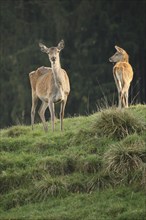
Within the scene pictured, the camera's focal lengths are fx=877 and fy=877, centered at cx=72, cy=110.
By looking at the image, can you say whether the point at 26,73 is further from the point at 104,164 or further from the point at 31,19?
the point at 104,164

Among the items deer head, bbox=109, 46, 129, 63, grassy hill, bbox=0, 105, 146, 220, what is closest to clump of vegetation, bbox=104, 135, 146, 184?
grassy hill, bbox=0, 105, 146, 220

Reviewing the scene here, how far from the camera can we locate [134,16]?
35469 millimetres

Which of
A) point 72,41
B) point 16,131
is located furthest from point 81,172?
point 72,41

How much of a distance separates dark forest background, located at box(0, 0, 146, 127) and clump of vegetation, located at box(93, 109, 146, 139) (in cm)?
1829

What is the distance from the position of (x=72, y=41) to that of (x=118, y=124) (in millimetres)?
21076

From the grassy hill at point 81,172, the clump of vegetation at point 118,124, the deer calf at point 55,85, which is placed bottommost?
the grassy hill at point 81,172

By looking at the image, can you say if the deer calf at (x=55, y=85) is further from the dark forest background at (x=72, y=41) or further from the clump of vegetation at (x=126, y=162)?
the dark forest background at (x=72, y=41)

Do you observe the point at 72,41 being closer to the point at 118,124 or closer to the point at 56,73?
the point at 56,73

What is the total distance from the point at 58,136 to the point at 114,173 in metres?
2.40

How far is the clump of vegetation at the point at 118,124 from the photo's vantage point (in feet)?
47.9

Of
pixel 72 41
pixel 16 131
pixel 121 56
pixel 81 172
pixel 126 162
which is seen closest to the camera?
pixel 126 162

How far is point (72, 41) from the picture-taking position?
3553 cm

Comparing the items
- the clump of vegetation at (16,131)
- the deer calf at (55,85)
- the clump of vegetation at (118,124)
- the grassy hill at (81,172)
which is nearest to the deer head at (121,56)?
the deer calf at (55,85)

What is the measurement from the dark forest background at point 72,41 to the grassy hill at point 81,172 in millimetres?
18093
